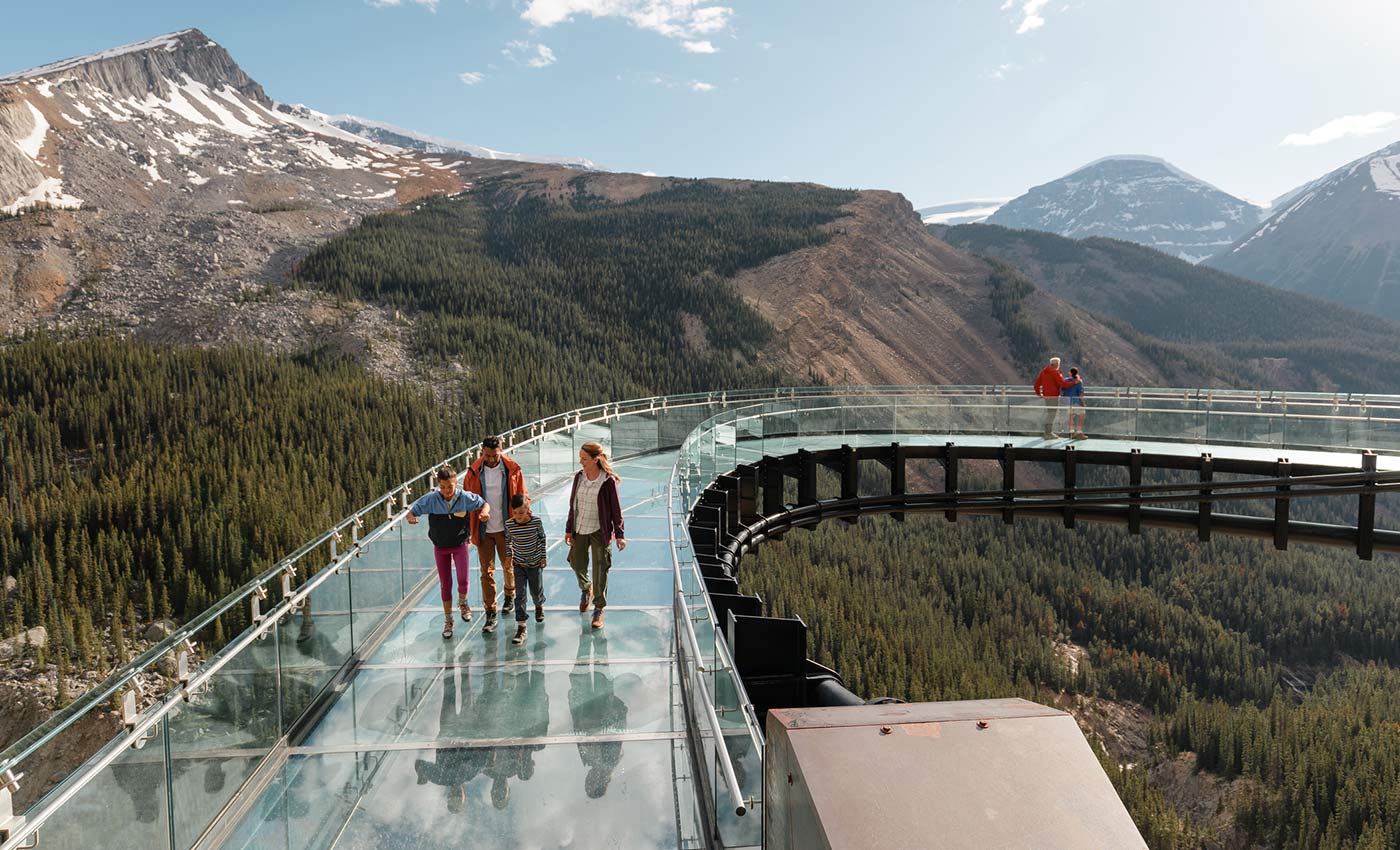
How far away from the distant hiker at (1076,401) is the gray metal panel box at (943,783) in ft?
69.8

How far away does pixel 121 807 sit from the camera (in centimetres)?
395

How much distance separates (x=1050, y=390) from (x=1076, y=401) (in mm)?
1282

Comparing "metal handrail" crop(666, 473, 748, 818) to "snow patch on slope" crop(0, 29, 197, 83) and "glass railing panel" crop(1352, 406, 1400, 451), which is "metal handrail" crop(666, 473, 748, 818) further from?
"snow patch on slope" crop(0, 29, 197, 83)

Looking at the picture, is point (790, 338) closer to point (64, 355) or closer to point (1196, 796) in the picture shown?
point (1196, 796)

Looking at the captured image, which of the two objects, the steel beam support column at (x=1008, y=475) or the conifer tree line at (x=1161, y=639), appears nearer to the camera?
the steel beam support column at (x=1008, y=475)

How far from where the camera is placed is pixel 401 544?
8.68 m

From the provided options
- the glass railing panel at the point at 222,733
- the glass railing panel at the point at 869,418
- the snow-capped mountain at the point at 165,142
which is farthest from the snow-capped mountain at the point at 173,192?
the glass railing panel at the point at 222,733

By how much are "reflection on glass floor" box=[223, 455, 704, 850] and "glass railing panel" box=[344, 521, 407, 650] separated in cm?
7

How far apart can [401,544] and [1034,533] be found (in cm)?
8329

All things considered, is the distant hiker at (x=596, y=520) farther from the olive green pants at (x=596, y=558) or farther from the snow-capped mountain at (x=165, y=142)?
the snow-capped mountain at (x=165, y=142)

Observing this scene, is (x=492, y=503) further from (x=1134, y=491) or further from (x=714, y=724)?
(x=1134, y=491)

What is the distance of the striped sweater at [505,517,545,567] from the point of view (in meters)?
7.77

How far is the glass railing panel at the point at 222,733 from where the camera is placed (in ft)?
14.5

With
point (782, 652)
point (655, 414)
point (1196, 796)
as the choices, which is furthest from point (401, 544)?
point (1196, 796)
